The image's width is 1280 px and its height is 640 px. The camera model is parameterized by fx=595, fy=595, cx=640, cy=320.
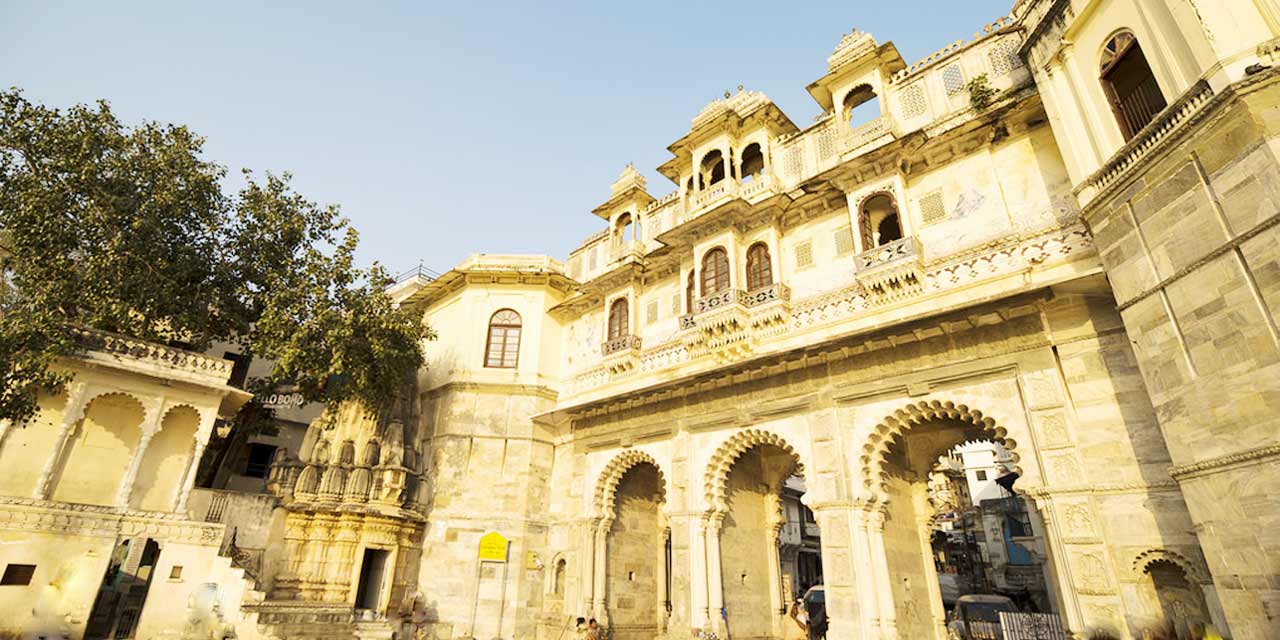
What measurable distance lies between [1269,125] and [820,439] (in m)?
8.45

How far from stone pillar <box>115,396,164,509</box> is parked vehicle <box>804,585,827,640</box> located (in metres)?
20.2

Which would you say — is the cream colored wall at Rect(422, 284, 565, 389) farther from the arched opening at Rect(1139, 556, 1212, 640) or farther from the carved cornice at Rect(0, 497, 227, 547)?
the arched opening at Rect(1139, 556, 1212, 640)

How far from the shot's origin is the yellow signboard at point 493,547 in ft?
57.8

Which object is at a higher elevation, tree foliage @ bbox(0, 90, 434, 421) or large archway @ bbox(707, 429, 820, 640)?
tree foliage @ bbox(0, 90, 434, 421)

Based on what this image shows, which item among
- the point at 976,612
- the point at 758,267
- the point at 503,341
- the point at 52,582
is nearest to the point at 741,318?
the point at 758,267

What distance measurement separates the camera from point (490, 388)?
19672 millimetres

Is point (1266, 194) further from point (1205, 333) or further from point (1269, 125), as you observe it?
point (1205, 333)

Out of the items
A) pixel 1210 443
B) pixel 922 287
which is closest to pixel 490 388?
pixel 922 287

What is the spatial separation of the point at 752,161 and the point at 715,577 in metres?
11.4

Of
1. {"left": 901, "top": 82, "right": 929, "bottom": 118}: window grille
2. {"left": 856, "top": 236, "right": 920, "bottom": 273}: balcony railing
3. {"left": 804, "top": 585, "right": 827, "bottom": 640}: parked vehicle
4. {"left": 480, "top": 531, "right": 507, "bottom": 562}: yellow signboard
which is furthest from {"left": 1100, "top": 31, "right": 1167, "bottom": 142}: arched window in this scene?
{"left": 804, "top": 585, "right": 827, "bottom": 640}: parked vehicle

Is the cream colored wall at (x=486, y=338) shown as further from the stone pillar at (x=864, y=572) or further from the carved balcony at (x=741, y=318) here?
the stone pillar at (x=864, y=572)

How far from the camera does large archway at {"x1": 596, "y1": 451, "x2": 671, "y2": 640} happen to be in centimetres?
1683

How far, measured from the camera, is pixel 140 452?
14.8 m

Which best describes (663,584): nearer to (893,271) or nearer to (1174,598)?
(893,271)
